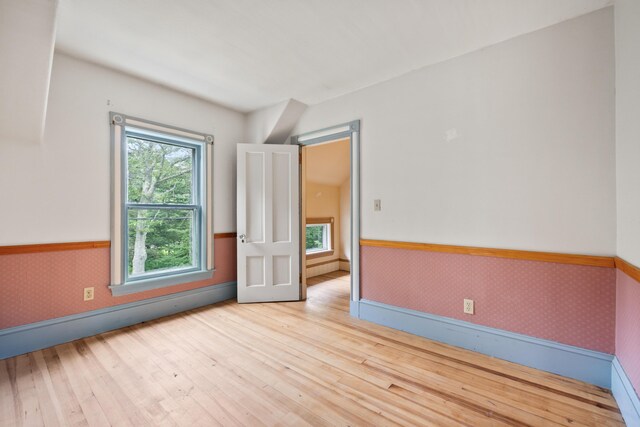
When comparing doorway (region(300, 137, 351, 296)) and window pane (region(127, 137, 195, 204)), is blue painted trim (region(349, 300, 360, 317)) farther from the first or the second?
window pane (region(127, 137, 195, 204))

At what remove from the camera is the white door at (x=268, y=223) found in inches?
133

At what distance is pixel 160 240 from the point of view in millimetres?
3076

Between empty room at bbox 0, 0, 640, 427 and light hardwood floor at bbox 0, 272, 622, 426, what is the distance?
2 centimetres

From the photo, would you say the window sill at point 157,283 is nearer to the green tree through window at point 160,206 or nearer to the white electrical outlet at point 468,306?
the green tree through window at point 160,206

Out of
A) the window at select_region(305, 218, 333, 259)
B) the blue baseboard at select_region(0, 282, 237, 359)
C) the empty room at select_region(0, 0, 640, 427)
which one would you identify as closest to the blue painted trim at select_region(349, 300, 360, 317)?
the empty room at select_region(0, 0, 640, 427)

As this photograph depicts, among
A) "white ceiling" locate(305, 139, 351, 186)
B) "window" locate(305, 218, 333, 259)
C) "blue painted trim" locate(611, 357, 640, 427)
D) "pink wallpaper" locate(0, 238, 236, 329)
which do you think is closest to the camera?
"blue painted trim" locate(611, 357, 640, 427)

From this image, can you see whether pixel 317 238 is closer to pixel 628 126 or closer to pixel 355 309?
pixel 355 309

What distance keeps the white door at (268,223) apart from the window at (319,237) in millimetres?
1465

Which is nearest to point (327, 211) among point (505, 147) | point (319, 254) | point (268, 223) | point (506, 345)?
point (319, 254)

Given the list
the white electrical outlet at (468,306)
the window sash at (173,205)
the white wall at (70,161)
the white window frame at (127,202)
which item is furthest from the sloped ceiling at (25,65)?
the white electrical outlet at (468,306)

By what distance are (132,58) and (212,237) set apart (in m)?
1.93

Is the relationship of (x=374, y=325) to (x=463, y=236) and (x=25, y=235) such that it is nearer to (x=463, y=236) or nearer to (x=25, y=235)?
(x=463, y=236)

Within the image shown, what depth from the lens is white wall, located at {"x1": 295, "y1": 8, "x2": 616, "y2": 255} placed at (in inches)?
71.1

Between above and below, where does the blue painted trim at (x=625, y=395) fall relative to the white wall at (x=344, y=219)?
below
